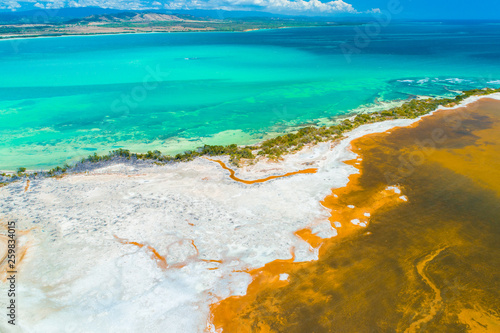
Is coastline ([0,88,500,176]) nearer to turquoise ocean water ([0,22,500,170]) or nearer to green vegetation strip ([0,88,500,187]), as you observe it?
green vegetation strip ([0,88,500,187])

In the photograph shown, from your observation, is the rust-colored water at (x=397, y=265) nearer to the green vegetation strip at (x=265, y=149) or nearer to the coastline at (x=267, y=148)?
the green vegetation strip at (x=265, y=149)

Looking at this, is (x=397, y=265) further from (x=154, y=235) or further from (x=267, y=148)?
(x=267, y=148)

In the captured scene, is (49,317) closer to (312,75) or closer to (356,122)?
(356,122)

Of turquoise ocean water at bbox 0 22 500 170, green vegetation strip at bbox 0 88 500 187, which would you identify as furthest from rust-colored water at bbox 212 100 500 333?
turquoise ocean water at bbox 0 22 500 170

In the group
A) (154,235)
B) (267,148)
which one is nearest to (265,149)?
(267,148)

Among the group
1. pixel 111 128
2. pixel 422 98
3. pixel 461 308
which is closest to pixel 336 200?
pixel 461 308

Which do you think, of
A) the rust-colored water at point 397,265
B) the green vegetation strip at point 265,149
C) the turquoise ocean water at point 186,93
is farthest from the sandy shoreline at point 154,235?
the turquoise ocean water at point 186,93

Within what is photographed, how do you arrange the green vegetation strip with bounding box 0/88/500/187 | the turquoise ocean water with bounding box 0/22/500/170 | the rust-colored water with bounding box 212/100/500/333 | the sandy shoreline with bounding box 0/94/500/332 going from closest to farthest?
the rust-colored water with bounding box 212/100/500/333 → the sandy shoreline with bounding box 0/94/500/332 → the green vegetation strip with bounding box 0/88/500/187 → the turquoise ocean water with bounding box 0/22/500/170

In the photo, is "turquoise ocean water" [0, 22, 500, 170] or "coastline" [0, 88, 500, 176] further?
"turquoise ocean water" [0, 22, 500, 170]
